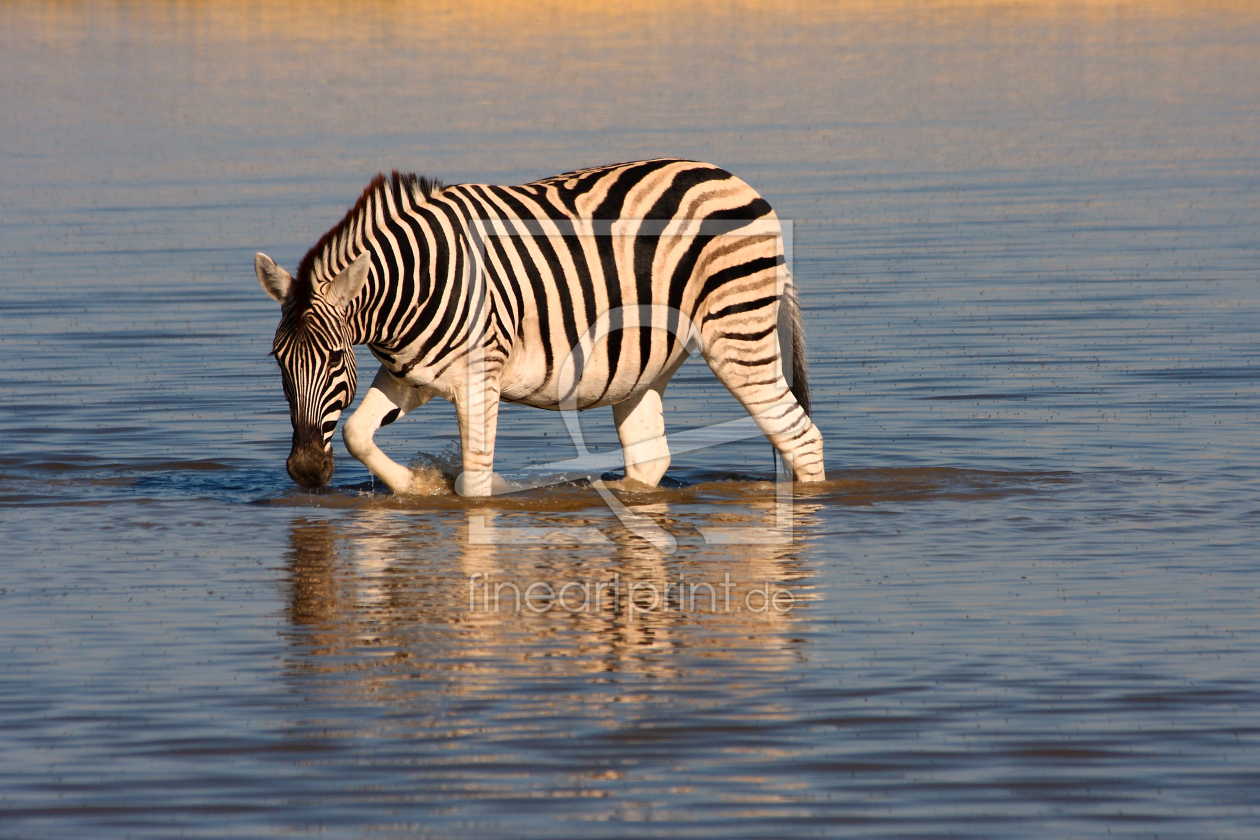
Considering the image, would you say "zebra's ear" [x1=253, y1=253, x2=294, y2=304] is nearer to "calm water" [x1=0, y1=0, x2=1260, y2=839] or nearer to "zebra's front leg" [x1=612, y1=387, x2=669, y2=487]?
"calm water" [x1=0, y1=0, x2=1260, y2=839]

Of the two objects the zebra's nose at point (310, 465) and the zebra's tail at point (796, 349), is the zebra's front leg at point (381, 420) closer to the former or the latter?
the zebra's nose at point (310, 465)

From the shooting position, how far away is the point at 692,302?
1028cm

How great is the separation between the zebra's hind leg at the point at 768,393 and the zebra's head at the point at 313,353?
2164 mm

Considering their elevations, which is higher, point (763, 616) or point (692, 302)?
point (692, 302)

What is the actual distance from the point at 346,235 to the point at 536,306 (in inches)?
44.8

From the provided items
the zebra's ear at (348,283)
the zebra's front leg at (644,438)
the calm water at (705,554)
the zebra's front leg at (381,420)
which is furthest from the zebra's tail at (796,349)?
the zebra's ear at (348,283)

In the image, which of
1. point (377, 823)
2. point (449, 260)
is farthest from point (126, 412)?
point (377, 823)

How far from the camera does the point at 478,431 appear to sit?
979 centimetres

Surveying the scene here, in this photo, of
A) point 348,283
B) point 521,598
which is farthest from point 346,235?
point 521,598

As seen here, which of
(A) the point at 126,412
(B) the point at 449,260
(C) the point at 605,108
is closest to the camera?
(B) the point at 449,260

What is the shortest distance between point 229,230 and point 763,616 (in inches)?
536

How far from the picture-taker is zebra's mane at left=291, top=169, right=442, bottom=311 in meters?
9.48

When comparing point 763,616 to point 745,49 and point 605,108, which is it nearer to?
point 605,108

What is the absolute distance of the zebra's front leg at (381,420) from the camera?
9.81 meters
